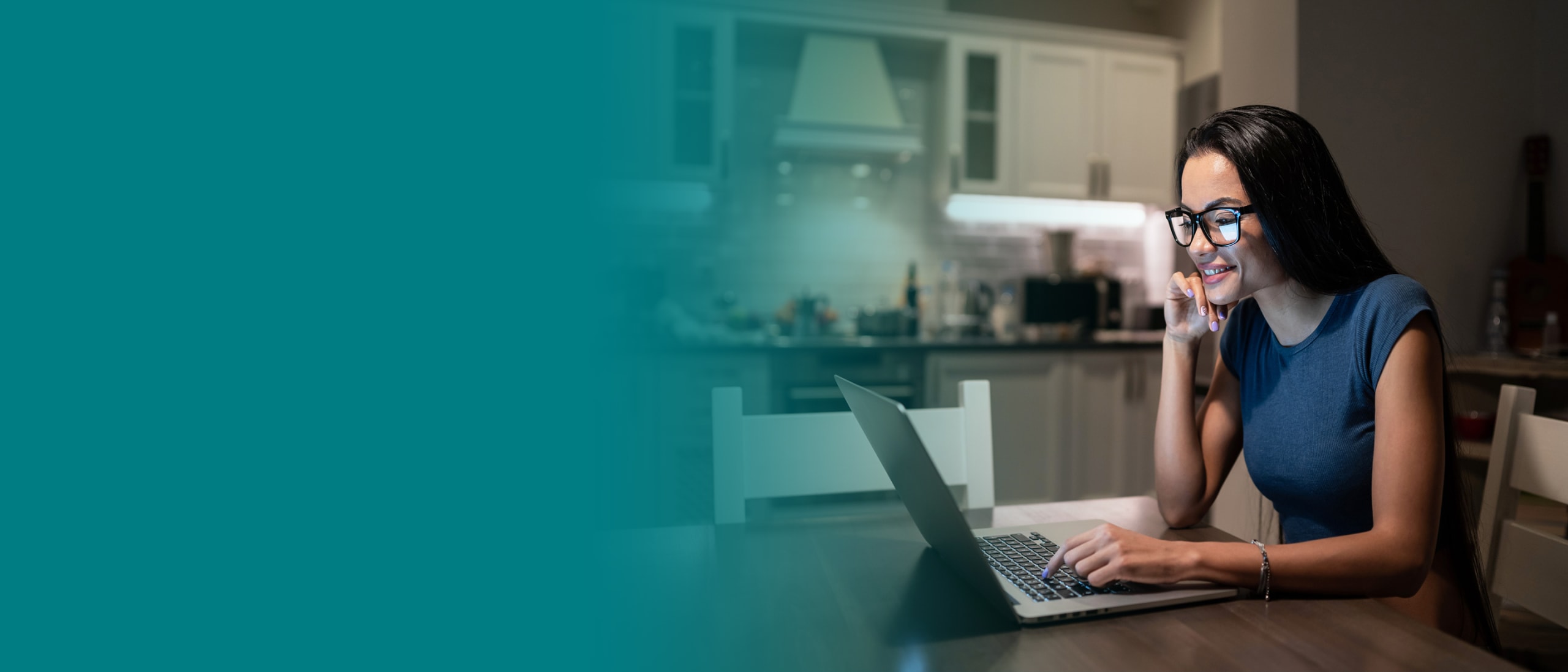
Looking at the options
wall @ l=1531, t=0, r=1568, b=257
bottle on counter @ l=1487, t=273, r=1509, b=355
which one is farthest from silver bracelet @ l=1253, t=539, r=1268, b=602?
wall @ l=1531, t=0, r=1568, b=257

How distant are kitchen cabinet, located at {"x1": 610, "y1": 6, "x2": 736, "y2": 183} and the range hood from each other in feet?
1.02

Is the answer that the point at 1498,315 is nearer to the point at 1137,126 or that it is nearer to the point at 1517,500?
the point at 1517,500

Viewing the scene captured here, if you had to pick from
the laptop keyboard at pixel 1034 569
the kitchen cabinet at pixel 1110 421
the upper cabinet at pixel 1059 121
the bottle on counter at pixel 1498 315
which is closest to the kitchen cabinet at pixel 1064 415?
the kitchen cabinet at pixel 1110 421

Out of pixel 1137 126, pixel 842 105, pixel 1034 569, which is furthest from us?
pixel 1137 126

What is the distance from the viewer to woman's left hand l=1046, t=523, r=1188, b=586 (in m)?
0.60

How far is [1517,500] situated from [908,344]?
2.02 m

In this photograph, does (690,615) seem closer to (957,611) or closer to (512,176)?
(957,611)

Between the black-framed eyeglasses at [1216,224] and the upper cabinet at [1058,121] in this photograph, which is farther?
the upper cabinet at [1058,121]

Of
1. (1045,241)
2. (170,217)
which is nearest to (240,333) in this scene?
(170,217)

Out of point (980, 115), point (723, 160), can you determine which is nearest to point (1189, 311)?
point (723, 160)

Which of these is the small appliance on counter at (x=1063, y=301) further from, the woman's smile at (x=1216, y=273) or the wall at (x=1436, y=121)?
the woman's smile at (x=1216, y=273)

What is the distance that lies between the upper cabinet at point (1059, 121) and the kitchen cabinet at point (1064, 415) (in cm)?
85

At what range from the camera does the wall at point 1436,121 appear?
65.2 inches

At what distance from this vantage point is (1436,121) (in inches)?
70.4
